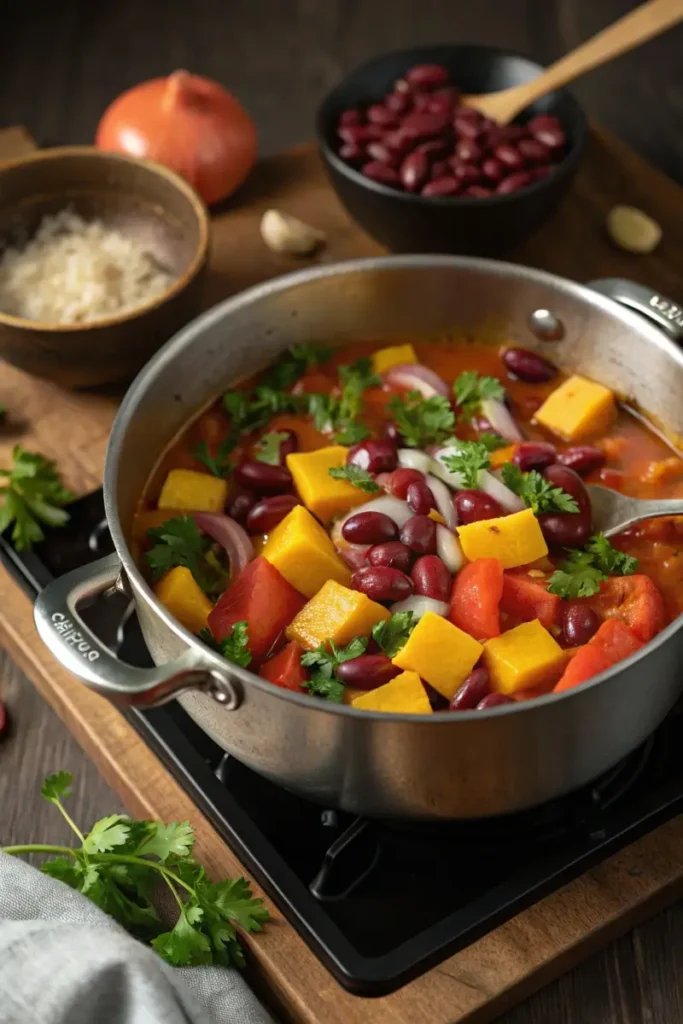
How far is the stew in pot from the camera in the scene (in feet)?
6.13

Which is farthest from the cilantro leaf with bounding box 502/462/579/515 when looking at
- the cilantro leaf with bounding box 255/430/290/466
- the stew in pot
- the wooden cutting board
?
the wooden cutting board

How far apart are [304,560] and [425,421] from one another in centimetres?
46

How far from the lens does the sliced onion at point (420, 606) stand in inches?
76.0

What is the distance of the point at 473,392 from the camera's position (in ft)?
7.77

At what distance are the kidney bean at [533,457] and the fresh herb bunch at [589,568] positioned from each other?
163mm

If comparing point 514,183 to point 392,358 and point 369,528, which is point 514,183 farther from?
point 369,528

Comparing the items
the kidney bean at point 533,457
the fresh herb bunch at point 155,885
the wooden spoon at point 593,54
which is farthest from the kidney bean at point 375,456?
the wooden spoon at point 593,54

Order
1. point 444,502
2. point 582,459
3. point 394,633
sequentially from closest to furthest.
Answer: point 394,633 < point 444,502 < point 582,459

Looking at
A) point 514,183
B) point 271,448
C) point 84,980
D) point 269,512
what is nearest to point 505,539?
point 269,512

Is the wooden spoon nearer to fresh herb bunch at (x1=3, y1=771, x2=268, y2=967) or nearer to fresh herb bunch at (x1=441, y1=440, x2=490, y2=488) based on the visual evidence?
fresh herb bunch at (x1=441, y1=440, x2=490, y2=488)

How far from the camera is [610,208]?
3004mm

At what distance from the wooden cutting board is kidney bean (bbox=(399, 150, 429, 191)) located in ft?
0.87

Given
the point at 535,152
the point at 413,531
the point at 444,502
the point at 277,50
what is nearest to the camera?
the point at 413,531

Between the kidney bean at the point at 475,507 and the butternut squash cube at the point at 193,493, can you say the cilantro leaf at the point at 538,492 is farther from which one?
the butternut squash cube at the point at 193,493
